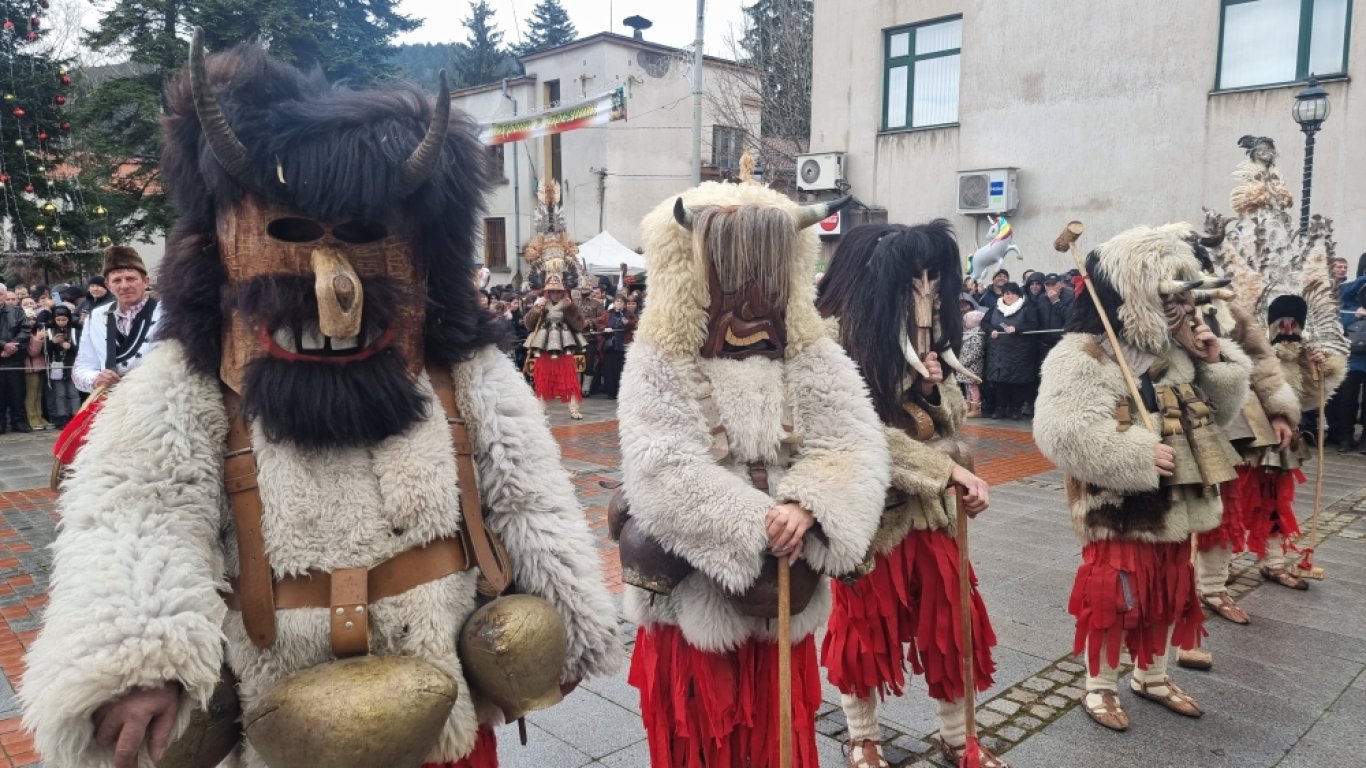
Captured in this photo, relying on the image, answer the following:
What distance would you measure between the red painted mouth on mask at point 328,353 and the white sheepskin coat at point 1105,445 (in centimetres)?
274

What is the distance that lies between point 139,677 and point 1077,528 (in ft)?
11.4

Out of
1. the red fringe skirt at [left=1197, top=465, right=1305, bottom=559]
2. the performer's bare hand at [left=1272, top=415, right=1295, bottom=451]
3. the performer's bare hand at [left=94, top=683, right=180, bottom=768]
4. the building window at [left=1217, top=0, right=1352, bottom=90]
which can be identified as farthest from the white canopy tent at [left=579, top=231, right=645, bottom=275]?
the performer's bare hand at [left=94, top=683, right=180, bottom=768]

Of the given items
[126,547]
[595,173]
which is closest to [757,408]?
[126,547]

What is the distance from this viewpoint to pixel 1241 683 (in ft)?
12.8

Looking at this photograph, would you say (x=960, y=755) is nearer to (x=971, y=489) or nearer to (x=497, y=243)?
(x=971, y=489)

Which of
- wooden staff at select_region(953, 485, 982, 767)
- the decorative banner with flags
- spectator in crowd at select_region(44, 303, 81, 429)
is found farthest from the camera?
the decorative banner with flags

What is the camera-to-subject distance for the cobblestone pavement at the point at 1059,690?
328 centimetres

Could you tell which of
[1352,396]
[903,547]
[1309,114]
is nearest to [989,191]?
[1309,114]

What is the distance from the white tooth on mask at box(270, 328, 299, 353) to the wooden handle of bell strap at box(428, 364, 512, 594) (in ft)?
1.08

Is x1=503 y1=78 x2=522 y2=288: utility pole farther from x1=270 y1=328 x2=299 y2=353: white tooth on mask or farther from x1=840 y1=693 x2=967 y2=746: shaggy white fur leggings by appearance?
x1=270 y1=328 x2=299 y2=353: white tooth on mask

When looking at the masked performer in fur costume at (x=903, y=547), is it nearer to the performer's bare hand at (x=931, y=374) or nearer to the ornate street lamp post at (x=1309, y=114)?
the performer's bare hand at (x=931, y=374)

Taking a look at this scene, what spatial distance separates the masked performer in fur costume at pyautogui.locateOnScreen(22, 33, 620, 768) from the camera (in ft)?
5.37

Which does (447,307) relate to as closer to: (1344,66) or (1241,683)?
(1241,683)

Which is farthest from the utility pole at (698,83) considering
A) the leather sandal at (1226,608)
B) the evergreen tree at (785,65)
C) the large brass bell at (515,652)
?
the large brass bell at (515,652)
